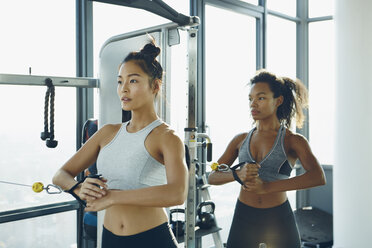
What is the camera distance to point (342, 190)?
371 centimetres

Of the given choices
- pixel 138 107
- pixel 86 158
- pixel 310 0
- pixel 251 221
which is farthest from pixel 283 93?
pixel 310 0

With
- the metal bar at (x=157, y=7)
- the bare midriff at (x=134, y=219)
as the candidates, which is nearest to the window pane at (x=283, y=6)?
the metal bar at (x=157, y=7)

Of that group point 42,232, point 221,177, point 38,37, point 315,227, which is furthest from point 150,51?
point 315,227

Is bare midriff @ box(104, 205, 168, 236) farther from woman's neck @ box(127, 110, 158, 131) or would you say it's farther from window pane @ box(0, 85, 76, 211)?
window pane @ box(0, 85, 76, 211)

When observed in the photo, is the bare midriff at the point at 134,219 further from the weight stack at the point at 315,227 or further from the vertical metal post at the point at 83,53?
the weight stack at the point at 315,227

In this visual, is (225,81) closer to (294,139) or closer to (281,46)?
(281,46)

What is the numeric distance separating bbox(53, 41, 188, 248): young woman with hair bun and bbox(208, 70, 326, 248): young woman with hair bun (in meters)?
0.52

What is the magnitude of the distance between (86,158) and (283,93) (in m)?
1.04

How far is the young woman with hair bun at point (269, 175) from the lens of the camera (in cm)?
193

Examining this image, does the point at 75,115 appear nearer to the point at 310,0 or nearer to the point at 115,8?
the point at 115,8

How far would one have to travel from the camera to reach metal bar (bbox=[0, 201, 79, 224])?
7.89ft

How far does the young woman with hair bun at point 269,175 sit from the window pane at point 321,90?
303 centimetres

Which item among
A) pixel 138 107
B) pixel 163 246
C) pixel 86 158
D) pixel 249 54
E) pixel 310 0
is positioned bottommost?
pixel 163 246

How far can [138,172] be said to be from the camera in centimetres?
141
